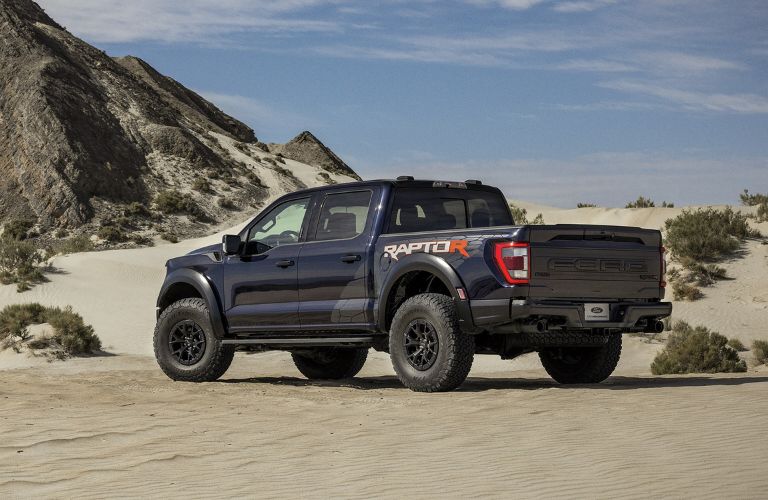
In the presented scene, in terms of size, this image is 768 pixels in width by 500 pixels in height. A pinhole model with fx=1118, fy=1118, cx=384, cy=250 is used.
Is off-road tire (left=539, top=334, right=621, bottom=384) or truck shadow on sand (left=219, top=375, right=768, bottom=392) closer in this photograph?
truck shadow on sand (left=219, top=375, right=768, bottom=392)

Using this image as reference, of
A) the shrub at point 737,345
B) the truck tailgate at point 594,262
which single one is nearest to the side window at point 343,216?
the truck tailgate at point 594,262

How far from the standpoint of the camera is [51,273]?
27.3 meters

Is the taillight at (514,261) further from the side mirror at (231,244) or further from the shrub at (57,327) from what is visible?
the shrub at (57,327)

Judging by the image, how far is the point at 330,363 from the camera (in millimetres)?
14414

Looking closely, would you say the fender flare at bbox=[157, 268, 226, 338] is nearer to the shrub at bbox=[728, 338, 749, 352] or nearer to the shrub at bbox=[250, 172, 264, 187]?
the shrub at bbox=[728, 338, 749, 352]

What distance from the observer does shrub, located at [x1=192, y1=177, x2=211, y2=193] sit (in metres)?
51.7

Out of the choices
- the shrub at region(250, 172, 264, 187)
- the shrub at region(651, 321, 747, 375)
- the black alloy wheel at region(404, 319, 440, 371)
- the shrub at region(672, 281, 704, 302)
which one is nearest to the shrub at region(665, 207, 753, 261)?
the shrub at region(672, 281, 704, 302)

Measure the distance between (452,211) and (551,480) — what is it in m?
5.57

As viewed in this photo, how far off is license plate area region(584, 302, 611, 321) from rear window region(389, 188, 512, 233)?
1.97 m

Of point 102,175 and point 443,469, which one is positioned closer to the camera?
point 443,469

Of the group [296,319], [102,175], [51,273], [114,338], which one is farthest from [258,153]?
[296,319]

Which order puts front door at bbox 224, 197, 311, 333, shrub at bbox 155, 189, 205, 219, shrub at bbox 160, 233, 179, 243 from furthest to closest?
shrub at bbox 155, 189, 205, 219
shrub at bbox 160, 233, 179, 243
front door at bbox 224, 197, 311, 333

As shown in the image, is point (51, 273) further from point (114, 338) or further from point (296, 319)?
point (296, 319)

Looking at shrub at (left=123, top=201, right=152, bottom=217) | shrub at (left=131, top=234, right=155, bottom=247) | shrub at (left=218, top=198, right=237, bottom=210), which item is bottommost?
shrub at (left=131, top=234, right=155, bottom=247)
